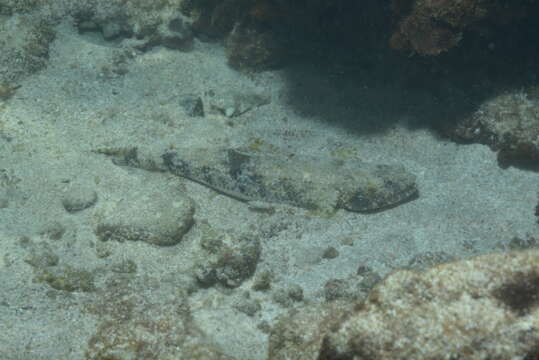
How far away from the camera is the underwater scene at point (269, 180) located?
13.1 feet

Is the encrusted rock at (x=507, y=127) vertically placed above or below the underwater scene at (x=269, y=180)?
above

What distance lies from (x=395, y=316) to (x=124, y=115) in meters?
6.66

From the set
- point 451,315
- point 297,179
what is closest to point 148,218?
point 297,179

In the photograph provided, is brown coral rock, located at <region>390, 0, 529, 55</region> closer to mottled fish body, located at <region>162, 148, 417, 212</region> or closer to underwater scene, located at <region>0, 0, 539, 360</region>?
underwater scene, located at <region>0, 0, 539, 360</region>

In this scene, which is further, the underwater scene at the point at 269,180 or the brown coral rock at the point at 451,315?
the underwater scene at the point at 269,180

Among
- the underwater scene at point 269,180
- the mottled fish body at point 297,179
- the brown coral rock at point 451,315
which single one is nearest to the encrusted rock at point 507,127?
the underwater scene at point 269,180

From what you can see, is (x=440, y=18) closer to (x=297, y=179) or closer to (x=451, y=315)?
(x=297, y=179)

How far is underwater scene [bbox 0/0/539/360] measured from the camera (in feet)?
13.1

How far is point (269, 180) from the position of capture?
21.4 ft

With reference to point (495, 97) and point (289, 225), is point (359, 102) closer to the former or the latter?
point (495, 97)

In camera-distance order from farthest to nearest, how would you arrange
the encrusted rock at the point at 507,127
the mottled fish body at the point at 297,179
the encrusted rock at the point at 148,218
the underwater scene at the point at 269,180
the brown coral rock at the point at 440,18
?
1. the encrusted rock at the point at 507,127
2. the mottled fish body at the point at 297,179
3. the brown coral rock at the point at 440,18
4. the encrusted rock at the point at 148,218
5. the underwater scene at the point at 269,180

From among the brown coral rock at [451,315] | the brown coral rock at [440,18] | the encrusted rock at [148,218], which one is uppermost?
the brown coral rock at [440,18]

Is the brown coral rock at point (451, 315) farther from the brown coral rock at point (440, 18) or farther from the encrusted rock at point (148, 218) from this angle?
the brown coral rock at point (440, 18)

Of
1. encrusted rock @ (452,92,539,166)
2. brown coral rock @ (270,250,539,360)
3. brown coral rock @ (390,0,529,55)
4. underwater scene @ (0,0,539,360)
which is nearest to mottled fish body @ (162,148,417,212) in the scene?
underwater scene @ (0,0,539,360)
